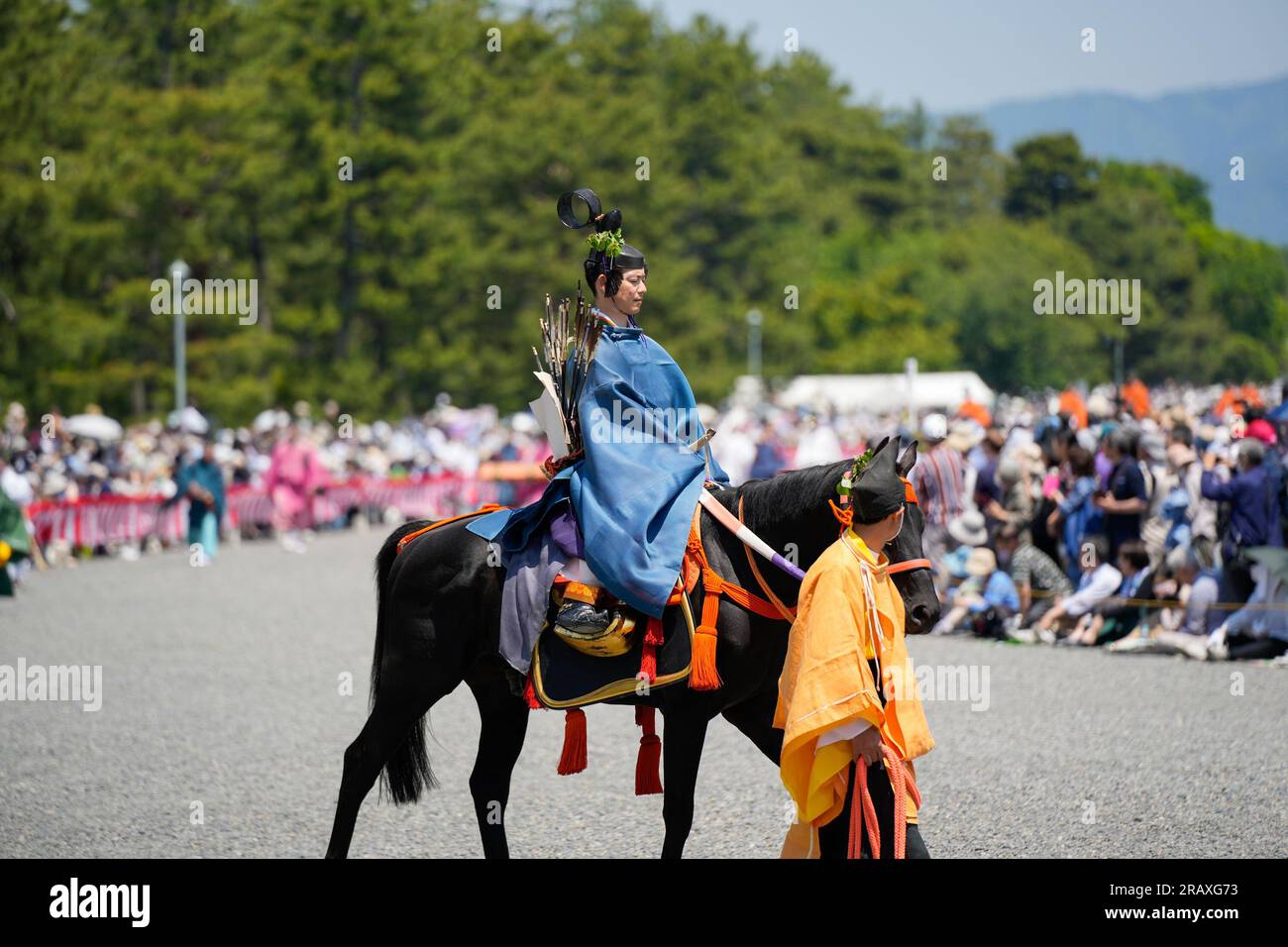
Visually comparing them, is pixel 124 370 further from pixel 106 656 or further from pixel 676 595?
pixel 676 595

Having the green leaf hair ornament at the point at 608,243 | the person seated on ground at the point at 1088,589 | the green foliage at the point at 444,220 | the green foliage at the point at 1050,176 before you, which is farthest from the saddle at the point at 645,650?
the green foliage at the point at 1050,176

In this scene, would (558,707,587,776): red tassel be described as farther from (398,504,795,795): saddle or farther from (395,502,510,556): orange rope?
(395,502,510,556): orange rope

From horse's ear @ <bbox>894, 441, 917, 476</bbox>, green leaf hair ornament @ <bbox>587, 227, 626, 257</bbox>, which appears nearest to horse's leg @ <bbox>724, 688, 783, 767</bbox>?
horse's ear @ <bbox>894, 441, 917, 476</bbox>

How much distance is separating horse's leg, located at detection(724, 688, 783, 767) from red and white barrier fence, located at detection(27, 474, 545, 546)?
37.3 feet

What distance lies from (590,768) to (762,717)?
2.87 metres

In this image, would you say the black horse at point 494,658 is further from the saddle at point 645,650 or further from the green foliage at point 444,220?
the green foliage at point 444,220

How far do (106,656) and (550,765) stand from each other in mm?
6214

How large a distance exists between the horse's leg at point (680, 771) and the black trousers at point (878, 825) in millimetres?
657

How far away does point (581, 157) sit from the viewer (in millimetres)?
52781

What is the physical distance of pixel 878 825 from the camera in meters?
5.33

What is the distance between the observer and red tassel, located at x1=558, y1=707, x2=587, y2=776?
6.42 meters

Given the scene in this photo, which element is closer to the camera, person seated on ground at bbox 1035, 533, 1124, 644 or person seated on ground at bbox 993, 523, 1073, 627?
person seated on ground at bbox 1035, 533, 1124, 644

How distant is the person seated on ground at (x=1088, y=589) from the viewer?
45.7 ft
